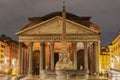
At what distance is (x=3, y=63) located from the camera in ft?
371

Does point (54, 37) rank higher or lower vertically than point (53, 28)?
lower

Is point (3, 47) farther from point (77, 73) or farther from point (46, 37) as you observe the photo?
point (77, 73)

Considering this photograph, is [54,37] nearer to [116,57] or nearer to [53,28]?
[53,28]

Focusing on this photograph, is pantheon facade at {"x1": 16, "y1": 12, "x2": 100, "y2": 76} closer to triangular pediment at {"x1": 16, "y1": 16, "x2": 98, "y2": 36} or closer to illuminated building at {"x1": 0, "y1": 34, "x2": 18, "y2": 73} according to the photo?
triangular pediment at {"x1": 16, "y1": 16, "x2": 98, "y2": 36}

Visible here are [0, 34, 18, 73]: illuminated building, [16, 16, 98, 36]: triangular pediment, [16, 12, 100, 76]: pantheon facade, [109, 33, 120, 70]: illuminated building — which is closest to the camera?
[16, 12, 100, 76]: pantheon facade

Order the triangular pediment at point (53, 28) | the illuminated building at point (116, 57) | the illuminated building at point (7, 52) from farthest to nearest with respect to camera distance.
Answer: the illuminated building at point (7, 52) < the illuminated building at point (116, 57) < the triangular pediment at point (53, 28)

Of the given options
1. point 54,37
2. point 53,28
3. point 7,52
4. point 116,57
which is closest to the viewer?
point 54,37

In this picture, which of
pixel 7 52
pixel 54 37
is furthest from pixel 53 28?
pixel 7 52

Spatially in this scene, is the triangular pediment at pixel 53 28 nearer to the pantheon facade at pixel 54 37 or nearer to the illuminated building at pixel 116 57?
the pantheon facade at pixel 54 37

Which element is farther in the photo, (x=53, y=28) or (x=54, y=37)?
(x=53, y=28)

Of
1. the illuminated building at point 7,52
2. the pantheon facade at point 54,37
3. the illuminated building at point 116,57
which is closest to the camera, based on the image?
the pantheon facade at point 54,37

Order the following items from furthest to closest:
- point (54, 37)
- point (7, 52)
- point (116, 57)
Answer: point (7, 52), point (116, 57), point (54, 37)

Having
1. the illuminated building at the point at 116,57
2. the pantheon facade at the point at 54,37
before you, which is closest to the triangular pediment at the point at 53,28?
the pantheon facade at the point at 54,37

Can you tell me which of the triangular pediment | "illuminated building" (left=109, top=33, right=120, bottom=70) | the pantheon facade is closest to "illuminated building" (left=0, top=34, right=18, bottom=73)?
"illuminated building" (left=109, top=33, right=120, bottom=70)
